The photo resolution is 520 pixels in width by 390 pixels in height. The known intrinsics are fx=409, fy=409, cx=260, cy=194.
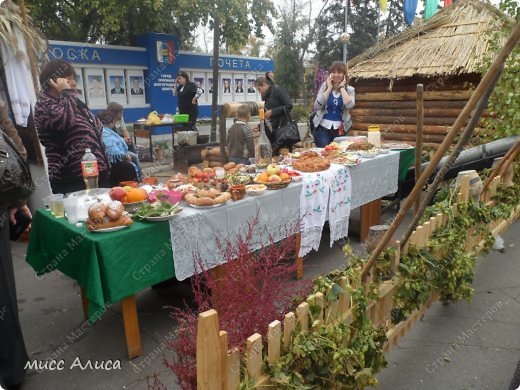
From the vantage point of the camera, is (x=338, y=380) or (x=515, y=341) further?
(x=515, y=341)

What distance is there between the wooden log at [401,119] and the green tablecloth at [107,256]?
7502 millimetres

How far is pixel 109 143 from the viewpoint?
5.43 meters

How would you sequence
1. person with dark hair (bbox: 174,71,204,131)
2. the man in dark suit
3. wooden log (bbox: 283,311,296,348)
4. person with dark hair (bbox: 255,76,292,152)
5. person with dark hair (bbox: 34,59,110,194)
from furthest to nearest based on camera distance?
the man in dark suit, person with dark hair (bbox: 174,71,204,131), person with dark hair (bbox: 255,76,292,152), person with dark hair (bbox: 34,59,110,194), wooden log (bbox: 283,311,296,348)

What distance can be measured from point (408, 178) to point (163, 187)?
145 inches

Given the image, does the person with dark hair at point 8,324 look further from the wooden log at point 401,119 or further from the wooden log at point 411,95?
the wooden log at point 401,119

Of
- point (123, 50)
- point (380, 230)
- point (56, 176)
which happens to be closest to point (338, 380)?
point (380, 230)

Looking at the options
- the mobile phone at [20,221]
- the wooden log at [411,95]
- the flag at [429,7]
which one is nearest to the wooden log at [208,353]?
the mobile phone at [20,221]

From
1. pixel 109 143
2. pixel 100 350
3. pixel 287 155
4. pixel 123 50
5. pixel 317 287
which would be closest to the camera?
pixel 317 287

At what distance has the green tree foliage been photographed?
11.4 meters

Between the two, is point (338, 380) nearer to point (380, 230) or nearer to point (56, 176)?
point (380, 230)

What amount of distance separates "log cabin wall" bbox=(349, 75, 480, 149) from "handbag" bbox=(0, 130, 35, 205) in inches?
305

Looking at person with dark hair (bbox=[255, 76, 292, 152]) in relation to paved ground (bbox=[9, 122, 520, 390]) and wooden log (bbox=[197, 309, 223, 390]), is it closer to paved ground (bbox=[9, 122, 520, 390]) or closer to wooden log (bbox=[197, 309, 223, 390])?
paved ground (bbox=[9, 122, 520, 390])

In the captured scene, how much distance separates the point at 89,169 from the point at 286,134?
4144mm

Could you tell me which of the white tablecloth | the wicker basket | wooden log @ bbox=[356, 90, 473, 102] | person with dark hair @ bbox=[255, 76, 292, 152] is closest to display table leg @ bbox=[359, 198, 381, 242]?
the white tablecloth
